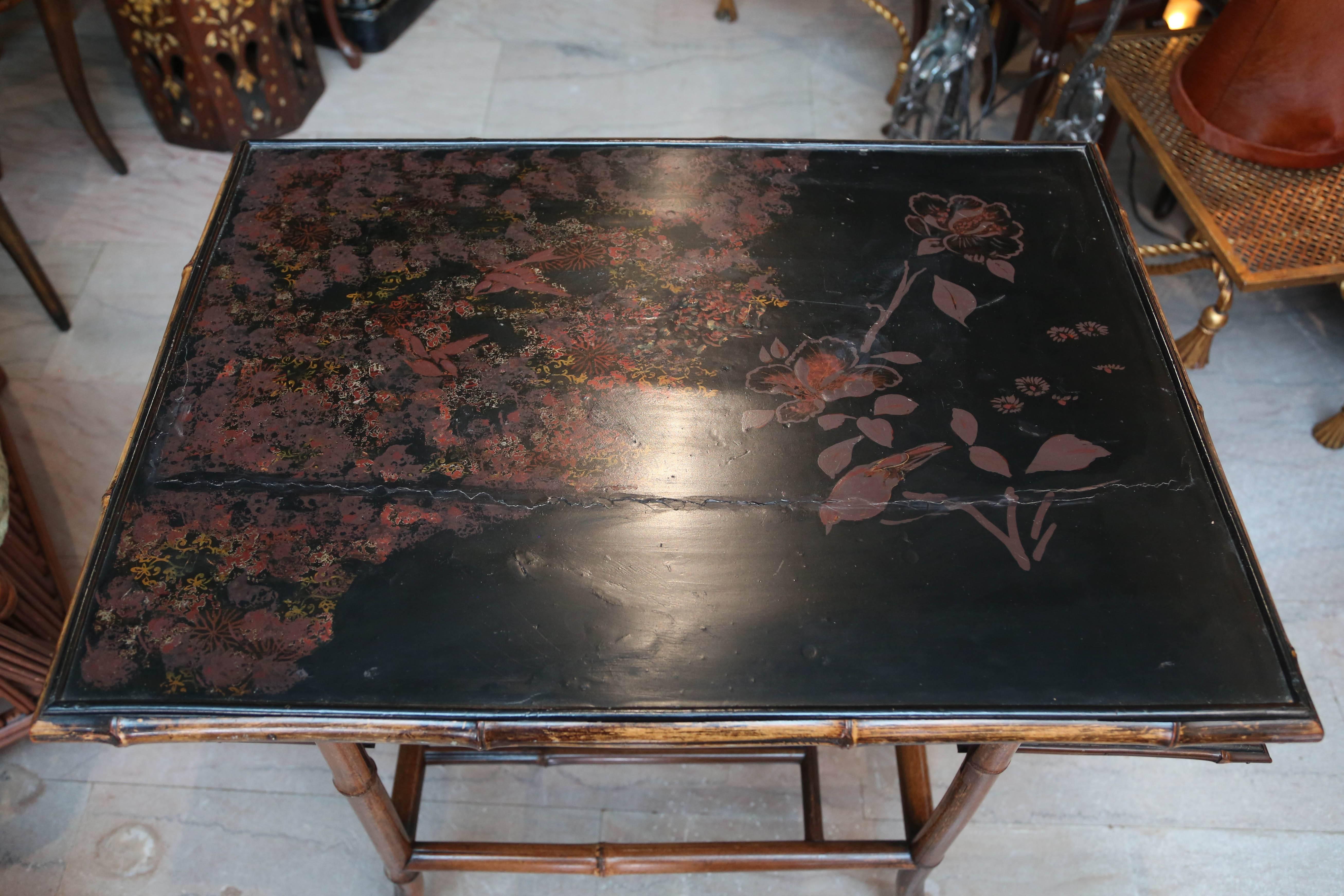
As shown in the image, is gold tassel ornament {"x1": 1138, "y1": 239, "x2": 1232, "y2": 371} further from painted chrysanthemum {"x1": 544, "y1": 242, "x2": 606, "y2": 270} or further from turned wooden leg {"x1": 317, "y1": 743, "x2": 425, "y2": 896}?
turned wooden leg {"x1": 317, "y1": 743, "x2": 425, "y2": 896}

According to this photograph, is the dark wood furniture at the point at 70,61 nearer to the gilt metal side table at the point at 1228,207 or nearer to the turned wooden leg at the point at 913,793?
the turned wooden leg at the point at 913,793

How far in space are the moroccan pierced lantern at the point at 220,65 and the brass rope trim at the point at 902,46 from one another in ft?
5.84

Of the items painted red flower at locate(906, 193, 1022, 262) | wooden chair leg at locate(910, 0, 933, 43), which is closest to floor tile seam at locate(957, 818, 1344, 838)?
painted red flower at locate(906, 193, 1022, 262)

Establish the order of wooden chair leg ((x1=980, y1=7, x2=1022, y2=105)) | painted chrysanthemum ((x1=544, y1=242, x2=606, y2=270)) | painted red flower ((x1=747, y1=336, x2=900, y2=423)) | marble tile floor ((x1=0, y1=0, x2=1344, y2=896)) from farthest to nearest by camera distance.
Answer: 1. wooden chair leg ((x1=980, y1=7, x2=1022, y2=105))
2. marble tile floor ((x1=0, y1=0, x2=1344, y2=896))
3. painted chrysanthemum ((x1=544, y1=242, x2=606, y2=270))
4. painted red flower ((x1=747, y1=336, x2=900, y2=423))

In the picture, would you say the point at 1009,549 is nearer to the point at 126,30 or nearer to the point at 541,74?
the point at 541,74

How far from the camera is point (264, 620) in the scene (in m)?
1.14

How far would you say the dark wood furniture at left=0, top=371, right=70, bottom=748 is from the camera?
1612 millimetres

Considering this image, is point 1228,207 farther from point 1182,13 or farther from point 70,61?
point 70,61

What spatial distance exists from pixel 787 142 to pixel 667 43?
1903 millimetres

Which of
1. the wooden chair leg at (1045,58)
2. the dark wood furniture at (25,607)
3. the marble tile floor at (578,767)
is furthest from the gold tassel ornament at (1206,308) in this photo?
the dark wood furniture at (25,607)

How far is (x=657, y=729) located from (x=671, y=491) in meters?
0.32

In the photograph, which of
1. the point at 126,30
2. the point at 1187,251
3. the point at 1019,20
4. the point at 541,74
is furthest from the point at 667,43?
the point at 1187,251

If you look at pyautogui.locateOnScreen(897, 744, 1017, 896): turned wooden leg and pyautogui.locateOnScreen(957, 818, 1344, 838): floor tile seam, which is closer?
pyautogui.locateOnScreen(897, 744, 1017, 896): turned wooden leg

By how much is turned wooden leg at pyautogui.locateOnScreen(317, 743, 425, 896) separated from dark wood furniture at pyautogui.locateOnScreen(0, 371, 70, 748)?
22.9 inches
